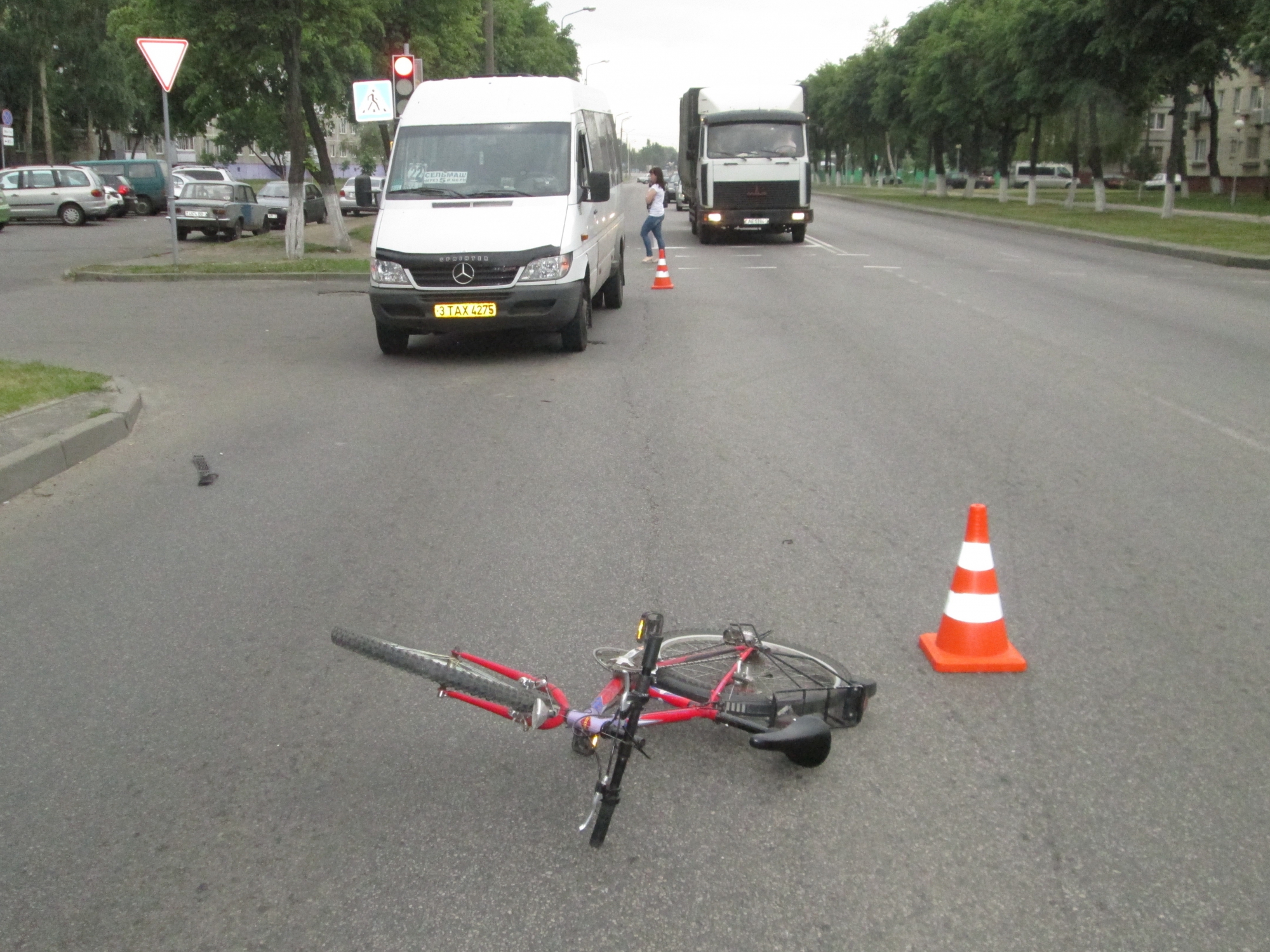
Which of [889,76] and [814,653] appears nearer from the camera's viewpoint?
[814,653]

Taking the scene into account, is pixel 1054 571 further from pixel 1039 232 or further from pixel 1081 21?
pixel 1081 21

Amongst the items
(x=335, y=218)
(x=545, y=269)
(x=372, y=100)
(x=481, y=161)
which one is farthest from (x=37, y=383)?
(x=335, y=218)

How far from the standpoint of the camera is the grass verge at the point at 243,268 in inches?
765

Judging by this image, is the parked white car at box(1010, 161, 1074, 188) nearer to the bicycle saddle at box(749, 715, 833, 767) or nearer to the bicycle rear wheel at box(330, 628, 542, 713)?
the bicycle saddle at box(749, 715, 833, 767)

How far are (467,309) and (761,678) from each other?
7.54m

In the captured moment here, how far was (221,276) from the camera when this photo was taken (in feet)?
63.6

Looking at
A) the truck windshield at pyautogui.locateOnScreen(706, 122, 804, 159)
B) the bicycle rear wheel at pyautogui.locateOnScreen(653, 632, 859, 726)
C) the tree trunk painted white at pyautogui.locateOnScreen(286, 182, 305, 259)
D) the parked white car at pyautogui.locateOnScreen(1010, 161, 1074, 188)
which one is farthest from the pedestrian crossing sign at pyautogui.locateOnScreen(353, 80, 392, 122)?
the parked white car at pyautogui.locateOnScreen(1010, 161, 1074, 188)

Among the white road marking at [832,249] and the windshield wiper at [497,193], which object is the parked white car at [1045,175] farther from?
the windshield wiper at [497,193]

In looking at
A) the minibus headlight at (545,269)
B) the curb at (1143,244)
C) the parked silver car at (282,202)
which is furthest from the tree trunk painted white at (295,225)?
the curb at (1143,244)

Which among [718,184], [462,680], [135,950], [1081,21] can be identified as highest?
[1081,21]

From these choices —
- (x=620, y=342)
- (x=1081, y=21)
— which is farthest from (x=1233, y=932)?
(x=1081, y=21)

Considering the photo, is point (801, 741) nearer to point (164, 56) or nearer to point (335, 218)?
point (164, 56)

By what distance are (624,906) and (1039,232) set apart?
32.9 m

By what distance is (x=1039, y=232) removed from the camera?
109ft
